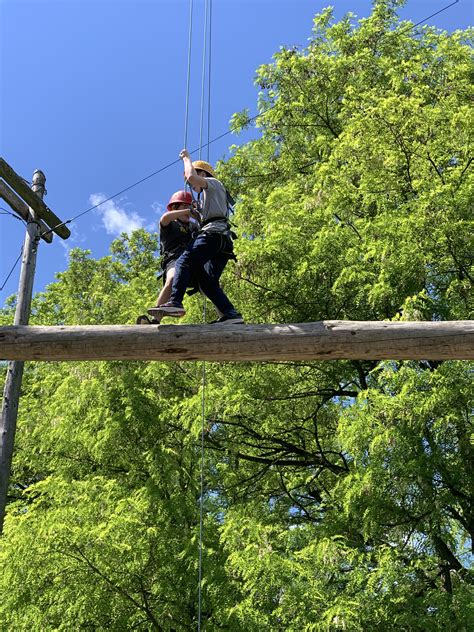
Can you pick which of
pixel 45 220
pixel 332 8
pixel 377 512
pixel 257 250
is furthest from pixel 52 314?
pixel 377 512

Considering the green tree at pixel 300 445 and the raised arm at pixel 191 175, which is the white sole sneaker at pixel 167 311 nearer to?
the raised arm at pixel 191 175

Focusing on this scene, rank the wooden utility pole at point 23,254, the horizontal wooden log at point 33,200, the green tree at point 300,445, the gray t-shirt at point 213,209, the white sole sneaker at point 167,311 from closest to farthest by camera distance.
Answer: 1. the white sole sneaker at point 167,311
2. the gray t-shirt at point 213,209
3. the green tree at point 300,445
4. the wooden utility pole at point 23,254
5. the horizontal wooden log at point 33,200

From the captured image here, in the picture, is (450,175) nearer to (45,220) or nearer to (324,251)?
(324,251)

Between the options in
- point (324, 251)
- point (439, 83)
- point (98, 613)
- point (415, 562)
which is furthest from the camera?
point (439, 83)

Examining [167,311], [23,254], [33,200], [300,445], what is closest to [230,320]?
[167,311]

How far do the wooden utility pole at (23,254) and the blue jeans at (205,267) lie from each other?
3.18m

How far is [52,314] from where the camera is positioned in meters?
16.9

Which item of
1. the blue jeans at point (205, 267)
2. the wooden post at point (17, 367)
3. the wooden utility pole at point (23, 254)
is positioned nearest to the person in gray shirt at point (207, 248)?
the blue jeans at point (205, 267)

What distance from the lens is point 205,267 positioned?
5.75 m

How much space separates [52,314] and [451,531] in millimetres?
11787

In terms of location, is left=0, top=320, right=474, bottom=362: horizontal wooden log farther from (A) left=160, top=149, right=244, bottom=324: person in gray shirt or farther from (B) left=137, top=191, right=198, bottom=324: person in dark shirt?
(B) left=137, top=191, right=198, bottom=324: person in dark shirt

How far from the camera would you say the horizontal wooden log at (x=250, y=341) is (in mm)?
4578

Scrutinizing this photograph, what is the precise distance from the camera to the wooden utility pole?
7.96 m

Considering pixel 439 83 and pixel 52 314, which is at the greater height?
pixel 439 83
